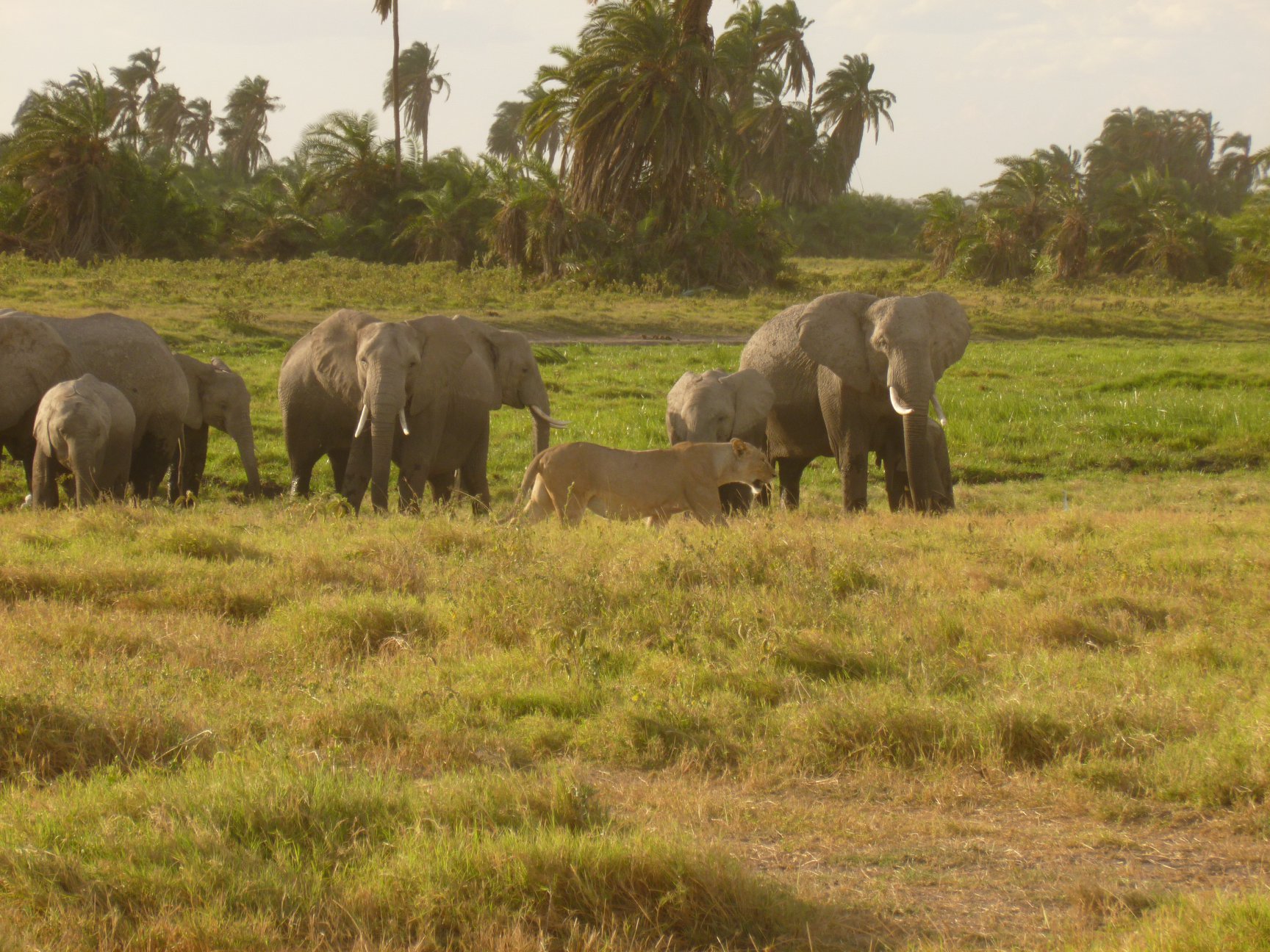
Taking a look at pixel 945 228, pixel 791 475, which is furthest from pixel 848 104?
pixel 791 475

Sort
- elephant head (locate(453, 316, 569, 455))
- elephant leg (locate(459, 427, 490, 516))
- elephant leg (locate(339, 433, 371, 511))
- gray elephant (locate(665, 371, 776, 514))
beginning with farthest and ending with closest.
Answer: elephant head (locate(453, 316, 569, 455)) → elephant leg (locate(459, 427, 490, 516)) → gray elephant (locate(665, 371, 776, 514)) → elephant leg (locate(339, 433, 371, 511))

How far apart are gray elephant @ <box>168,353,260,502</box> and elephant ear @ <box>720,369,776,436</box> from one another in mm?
5090

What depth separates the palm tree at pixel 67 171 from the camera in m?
39.4

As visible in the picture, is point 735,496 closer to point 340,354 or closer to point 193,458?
point 340,354

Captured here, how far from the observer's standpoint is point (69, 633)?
6.76m

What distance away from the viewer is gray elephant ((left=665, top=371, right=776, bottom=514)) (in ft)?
40.5

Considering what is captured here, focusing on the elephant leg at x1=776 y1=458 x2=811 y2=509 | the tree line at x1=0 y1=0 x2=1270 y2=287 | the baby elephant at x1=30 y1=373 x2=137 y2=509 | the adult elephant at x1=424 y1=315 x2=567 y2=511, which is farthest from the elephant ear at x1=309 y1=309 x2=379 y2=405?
the tree line at x1=0 y1=0 x2=1270 y2=287

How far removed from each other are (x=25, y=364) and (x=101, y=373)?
89 cm

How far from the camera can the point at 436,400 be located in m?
12.3

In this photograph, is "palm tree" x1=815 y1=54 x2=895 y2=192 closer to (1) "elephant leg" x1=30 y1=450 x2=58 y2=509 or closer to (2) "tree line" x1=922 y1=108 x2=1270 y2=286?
(2) "tree line" x1=922 y1=108 x2=1270 y2=286

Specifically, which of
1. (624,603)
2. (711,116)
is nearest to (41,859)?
(624,603)

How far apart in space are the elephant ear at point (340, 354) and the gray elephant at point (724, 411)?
2.84 meters

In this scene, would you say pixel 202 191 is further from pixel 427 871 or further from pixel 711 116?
pixel 427 871

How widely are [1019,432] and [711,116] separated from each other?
20746 mm
